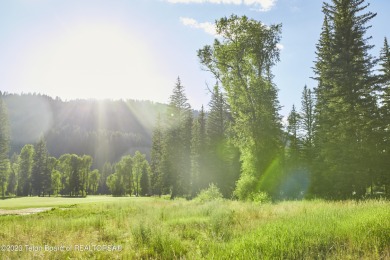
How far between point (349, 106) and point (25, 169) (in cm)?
8756

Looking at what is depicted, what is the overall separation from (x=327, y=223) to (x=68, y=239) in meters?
6.93

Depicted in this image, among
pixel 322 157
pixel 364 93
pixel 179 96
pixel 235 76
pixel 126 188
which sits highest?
pixel 179 96

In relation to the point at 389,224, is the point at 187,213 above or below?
below

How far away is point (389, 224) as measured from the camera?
255 inches

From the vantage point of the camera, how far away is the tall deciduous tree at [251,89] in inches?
941

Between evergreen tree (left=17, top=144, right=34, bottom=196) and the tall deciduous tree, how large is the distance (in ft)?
258

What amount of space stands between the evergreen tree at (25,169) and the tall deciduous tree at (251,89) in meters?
78.6

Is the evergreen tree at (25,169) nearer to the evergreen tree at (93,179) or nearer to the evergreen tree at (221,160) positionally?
the evergreen tree at (93,179)

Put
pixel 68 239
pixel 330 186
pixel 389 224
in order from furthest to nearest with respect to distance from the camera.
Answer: pixel 330 186
pixel 68 239
pixel 389 224

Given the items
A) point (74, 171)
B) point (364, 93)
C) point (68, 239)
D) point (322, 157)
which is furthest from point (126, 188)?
point (68, 239)

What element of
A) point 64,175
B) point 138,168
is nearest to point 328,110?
point 138,168

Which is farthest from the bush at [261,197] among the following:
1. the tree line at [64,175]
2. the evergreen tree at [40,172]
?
the evergreen tree at [40,172]

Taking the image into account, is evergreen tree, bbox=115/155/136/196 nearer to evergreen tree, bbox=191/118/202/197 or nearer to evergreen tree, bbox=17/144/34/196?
evergreen tree, bbox=17/144/34/196

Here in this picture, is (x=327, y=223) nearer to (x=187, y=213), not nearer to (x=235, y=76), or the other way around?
(x=187, y=213)
